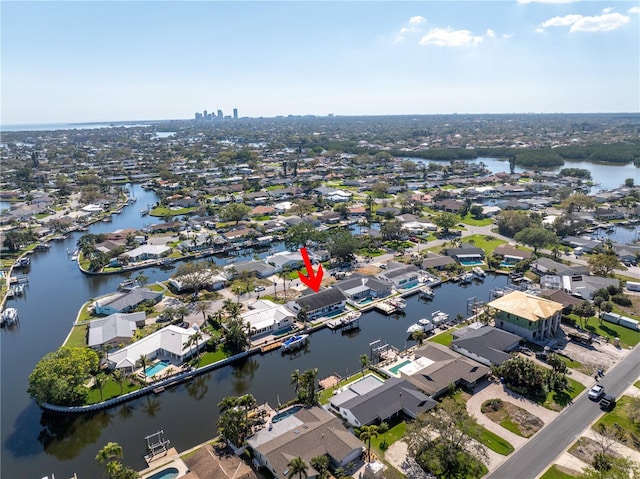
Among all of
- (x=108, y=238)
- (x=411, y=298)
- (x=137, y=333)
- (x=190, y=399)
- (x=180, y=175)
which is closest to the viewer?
(x=190, y=399)

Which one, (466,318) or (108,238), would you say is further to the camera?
(108,238)

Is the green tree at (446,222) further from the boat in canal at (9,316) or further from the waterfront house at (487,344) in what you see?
the boat in canal at (9,316)

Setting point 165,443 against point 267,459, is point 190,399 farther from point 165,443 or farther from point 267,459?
point 267,459

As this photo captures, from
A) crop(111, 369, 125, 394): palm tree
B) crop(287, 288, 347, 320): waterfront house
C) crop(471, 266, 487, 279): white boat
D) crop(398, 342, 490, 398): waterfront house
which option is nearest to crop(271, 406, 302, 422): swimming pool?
crop(398, 342, 490, 398): waterfront house

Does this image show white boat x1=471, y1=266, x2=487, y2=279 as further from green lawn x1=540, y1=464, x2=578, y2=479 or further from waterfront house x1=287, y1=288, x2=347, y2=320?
green lawn x1=540, y1=464, x2=578, y2=479

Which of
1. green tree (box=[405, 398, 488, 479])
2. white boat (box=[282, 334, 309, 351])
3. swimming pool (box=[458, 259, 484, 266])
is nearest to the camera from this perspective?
green tree (box=[405, 398, 488, 479])

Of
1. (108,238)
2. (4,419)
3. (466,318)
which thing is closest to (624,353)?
(466,318)

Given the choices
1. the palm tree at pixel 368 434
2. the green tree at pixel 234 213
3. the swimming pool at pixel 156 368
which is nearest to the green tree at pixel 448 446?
the palm tree at pixel 368 434
